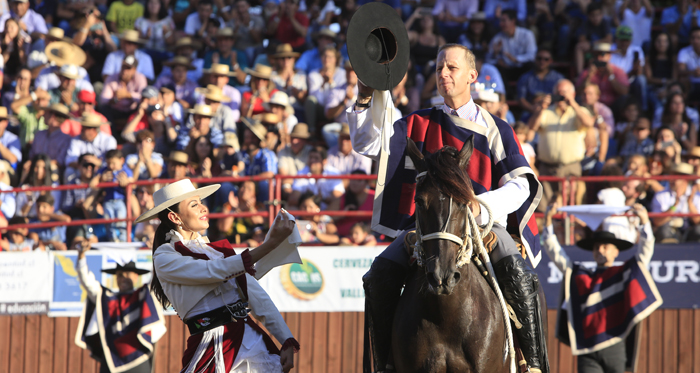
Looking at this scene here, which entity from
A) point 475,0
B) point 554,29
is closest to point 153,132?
point 475,0

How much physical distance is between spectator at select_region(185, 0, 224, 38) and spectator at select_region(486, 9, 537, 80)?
4859mm

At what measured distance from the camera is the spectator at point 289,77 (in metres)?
12.5

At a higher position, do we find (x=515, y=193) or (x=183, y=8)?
(x=183, y=8)

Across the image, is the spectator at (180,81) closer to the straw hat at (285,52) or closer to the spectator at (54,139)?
the straw hat at (285,52)

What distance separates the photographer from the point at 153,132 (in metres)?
12.3

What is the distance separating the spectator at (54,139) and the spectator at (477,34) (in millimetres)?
6245

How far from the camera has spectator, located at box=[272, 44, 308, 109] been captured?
1248cm

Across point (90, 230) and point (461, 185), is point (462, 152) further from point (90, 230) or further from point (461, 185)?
point (90, 230)

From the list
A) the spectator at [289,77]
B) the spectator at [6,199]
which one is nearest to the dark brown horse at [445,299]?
the spectator at [289,77]

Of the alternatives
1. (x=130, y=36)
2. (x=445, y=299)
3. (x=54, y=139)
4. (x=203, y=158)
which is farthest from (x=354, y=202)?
(x=445, y=299)

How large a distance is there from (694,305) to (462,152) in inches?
246

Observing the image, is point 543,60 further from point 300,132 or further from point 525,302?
point 525,302

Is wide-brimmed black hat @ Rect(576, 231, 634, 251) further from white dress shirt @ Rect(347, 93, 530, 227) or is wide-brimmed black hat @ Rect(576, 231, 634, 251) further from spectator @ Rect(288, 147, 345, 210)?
white dress shirt @ Rect(347, 93, 530, 227)

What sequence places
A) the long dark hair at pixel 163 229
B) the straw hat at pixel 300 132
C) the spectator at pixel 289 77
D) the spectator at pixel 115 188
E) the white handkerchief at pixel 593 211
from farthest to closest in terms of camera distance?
1. the spectator at pixel 289 77
2. the straw hat at pixel 300 132
3. the spectator at pixel 115 188
4. the white handkerchief at pixel 593 211
5. the long dark hair at pixel 163 229
